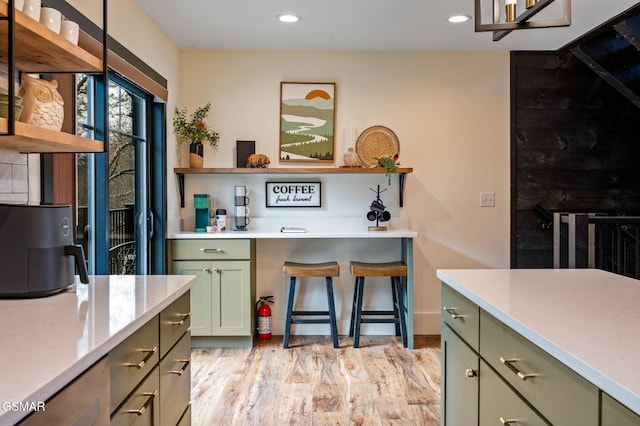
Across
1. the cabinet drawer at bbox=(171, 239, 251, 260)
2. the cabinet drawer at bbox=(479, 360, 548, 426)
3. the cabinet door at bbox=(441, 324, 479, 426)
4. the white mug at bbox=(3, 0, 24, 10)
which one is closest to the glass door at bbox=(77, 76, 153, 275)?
the cabinet drawer at bbox=(171, 239, 251, 260)

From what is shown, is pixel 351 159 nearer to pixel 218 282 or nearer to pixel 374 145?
pixel 374 145

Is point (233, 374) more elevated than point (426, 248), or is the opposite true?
point (426, 248)

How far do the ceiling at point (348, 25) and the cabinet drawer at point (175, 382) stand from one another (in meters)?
2.21

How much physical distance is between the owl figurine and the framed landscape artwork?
2540mm

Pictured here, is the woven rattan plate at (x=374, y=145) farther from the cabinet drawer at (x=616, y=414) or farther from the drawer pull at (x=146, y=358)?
the cabinet drawer at (x=616, y=414)

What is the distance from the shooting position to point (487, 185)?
4.18m

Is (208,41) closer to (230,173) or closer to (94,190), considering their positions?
(230,173)

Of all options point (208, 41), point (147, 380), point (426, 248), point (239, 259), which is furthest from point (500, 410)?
point (208, 41)

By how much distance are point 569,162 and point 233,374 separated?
3.19 m

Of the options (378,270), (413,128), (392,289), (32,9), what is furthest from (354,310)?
(32,9)

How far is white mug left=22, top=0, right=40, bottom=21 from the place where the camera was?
1482 millimetres

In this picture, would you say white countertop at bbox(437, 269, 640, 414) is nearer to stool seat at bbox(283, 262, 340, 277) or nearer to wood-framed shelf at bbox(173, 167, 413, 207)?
stool seat at bbox(283, 262, 340, 277)

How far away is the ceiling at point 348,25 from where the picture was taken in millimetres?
3119

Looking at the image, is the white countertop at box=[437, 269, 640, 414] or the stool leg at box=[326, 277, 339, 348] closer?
the white countertop at box=[437, 269, 640, 414]
